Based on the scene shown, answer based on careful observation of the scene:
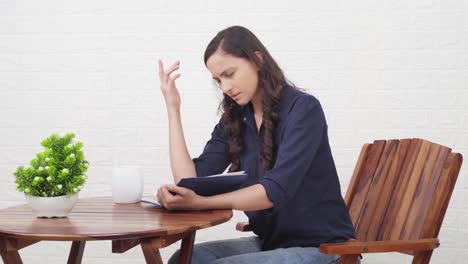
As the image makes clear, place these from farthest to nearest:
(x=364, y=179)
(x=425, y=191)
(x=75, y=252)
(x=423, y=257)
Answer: (x=364, y=179), (x=75, y=252), (x=425, y=191), (x=423, y=257)

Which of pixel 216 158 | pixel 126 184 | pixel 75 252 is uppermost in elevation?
pixel 216 158

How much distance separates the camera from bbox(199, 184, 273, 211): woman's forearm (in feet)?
6.35

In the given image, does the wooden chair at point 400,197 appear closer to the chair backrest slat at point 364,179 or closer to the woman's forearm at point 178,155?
the chair backrest slat at point 364,179

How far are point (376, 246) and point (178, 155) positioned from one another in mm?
802

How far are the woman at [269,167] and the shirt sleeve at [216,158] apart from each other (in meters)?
0.06

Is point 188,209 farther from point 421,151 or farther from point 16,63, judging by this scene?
point 16,63

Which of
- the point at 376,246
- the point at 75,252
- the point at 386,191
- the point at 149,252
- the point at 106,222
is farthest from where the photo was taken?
the point at 386,191

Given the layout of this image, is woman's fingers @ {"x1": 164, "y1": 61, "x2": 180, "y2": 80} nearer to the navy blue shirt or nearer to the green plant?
the navy blue shirt

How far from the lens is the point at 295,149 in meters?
2.00

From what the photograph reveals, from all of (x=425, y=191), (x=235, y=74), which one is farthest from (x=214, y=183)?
(x=425, y=191)

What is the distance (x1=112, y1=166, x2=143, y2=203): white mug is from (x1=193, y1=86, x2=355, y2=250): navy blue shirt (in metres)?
0.38

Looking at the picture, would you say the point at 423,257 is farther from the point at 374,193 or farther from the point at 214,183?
the point at 214,183

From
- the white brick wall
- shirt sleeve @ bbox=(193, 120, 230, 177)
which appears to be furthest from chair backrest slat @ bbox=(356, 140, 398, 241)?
the white brick wall

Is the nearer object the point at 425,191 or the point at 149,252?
the point at 149,252
